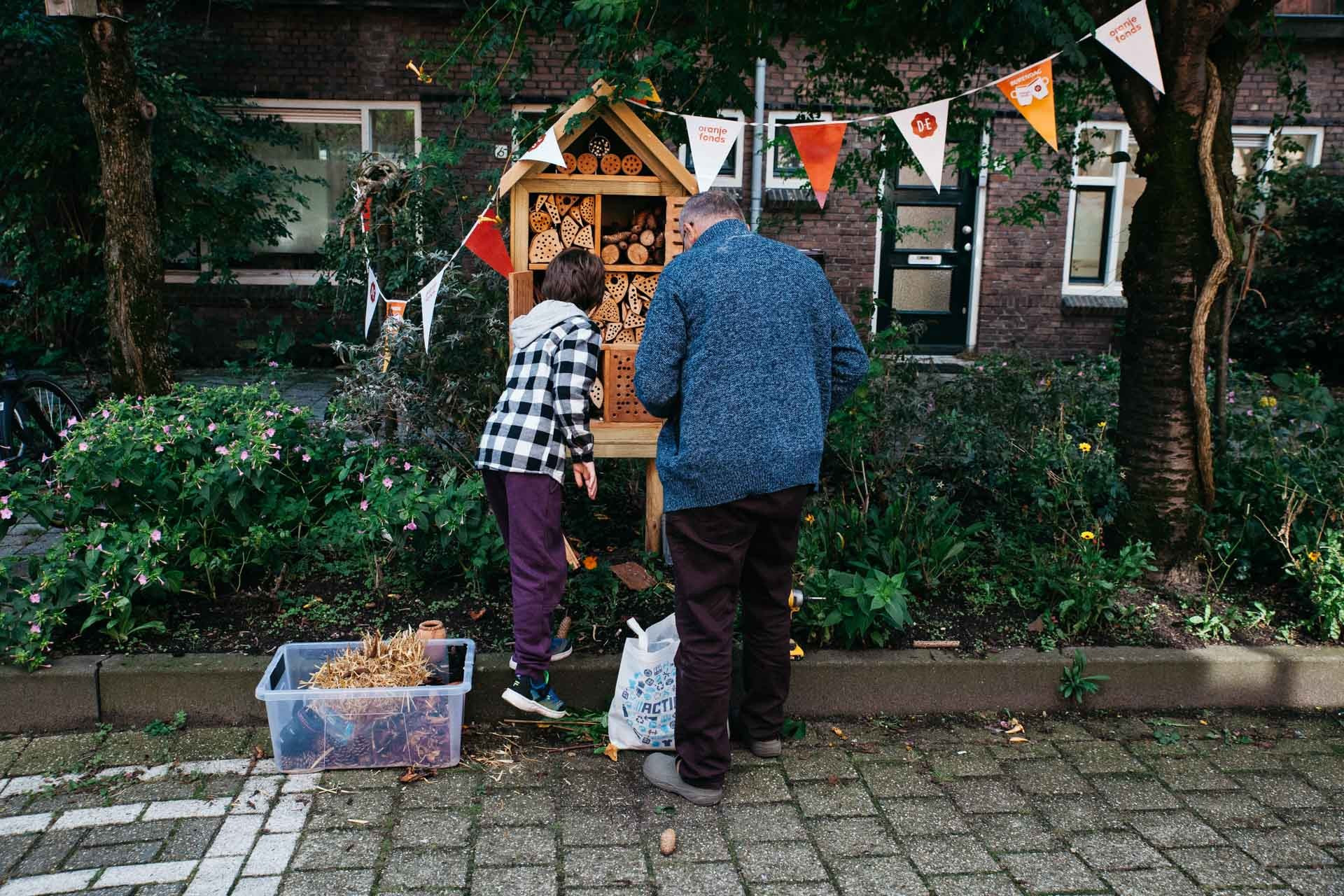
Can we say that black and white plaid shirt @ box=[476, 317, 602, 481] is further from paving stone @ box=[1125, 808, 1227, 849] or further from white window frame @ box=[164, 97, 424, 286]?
white window frame @ box=[164, 97, 424, 286]

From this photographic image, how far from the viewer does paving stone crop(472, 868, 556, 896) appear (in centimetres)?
299

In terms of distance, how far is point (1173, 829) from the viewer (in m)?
3.35

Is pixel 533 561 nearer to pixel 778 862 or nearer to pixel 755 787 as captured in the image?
pixel 755 787

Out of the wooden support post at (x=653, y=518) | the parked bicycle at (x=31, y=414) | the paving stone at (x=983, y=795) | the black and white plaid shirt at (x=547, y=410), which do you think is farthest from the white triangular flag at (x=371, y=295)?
the paving stone at (x=983, y=795)

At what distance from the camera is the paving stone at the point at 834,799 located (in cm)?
344

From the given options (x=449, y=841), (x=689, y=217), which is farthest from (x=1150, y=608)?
(x=449, y=841)

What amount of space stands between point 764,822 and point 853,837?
0.28 meters

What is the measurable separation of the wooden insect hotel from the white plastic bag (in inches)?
51.7

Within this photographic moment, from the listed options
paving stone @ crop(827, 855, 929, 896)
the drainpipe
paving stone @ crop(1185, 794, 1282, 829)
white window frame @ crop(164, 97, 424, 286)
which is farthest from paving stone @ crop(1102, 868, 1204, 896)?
white window frame @ crop(164, 97, 424, 286)

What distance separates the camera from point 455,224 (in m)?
6.56

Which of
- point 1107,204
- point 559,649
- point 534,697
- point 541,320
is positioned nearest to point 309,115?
point 1107,204

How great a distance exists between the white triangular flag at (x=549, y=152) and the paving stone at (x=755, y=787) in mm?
2572

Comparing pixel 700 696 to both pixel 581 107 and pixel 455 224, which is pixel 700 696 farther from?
pixel 455 224

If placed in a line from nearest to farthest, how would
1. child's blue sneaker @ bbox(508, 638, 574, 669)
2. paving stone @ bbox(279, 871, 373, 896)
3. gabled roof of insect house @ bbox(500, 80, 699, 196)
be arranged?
paving stone @ bbox(279, 871, 373, 896)
child's blue sneaker @ bbox(508, 638, 574, 669)
gabled roof of insect house @ bbox(500, 80, 699, 196)
